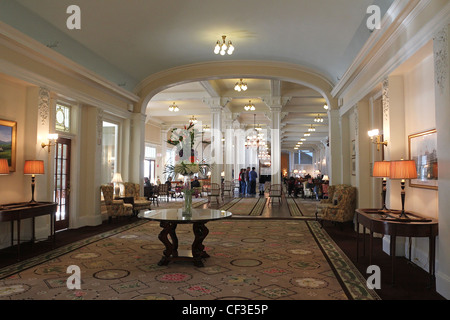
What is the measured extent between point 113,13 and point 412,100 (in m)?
5.45

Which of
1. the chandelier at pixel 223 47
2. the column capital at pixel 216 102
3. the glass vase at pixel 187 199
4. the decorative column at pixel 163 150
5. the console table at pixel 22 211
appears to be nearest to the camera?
the console table at pixel 22 211

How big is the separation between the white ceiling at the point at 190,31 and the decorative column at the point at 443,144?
2.09 metres

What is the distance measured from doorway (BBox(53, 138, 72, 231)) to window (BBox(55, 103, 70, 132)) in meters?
0.28

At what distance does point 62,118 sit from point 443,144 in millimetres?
7456

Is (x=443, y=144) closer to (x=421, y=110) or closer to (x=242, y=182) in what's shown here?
(x=421, y=110)

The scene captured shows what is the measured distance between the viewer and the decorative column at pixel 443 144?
11.8ft

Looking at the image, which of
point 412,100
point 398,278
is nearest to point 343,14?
point 412,100

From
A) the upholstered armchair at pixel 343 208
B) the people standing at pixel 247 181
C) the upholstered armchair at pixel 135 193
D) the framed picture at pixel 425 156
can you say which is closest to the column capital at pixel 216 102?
the people standing at pixel 247 181

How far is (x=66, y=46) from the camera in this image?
707 cm

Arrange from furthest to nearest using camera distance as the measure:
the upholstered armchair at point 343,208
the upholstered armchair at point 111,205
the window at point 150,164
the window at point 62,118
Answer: the window at point 150,164 → the upholstered armchair at point 111,205 → the upholstered armchair at point 343,208 → the window at point 62,118

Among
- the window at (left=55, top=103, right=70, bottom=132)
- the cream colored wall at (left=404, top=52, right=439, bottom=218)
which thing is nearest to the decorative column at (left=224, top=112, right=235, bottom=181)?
the window at (left=55, top=103, right=70, bottom=132)

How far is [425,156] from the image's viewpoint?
15.8ft

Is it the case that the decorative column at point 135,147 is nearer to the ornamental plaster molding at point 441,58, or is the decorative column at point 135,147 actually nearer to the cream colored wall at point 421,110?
the cream colored wall at point 421,110

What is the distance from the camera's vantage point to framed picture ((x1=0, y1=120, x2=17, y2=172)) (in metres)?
5.84
